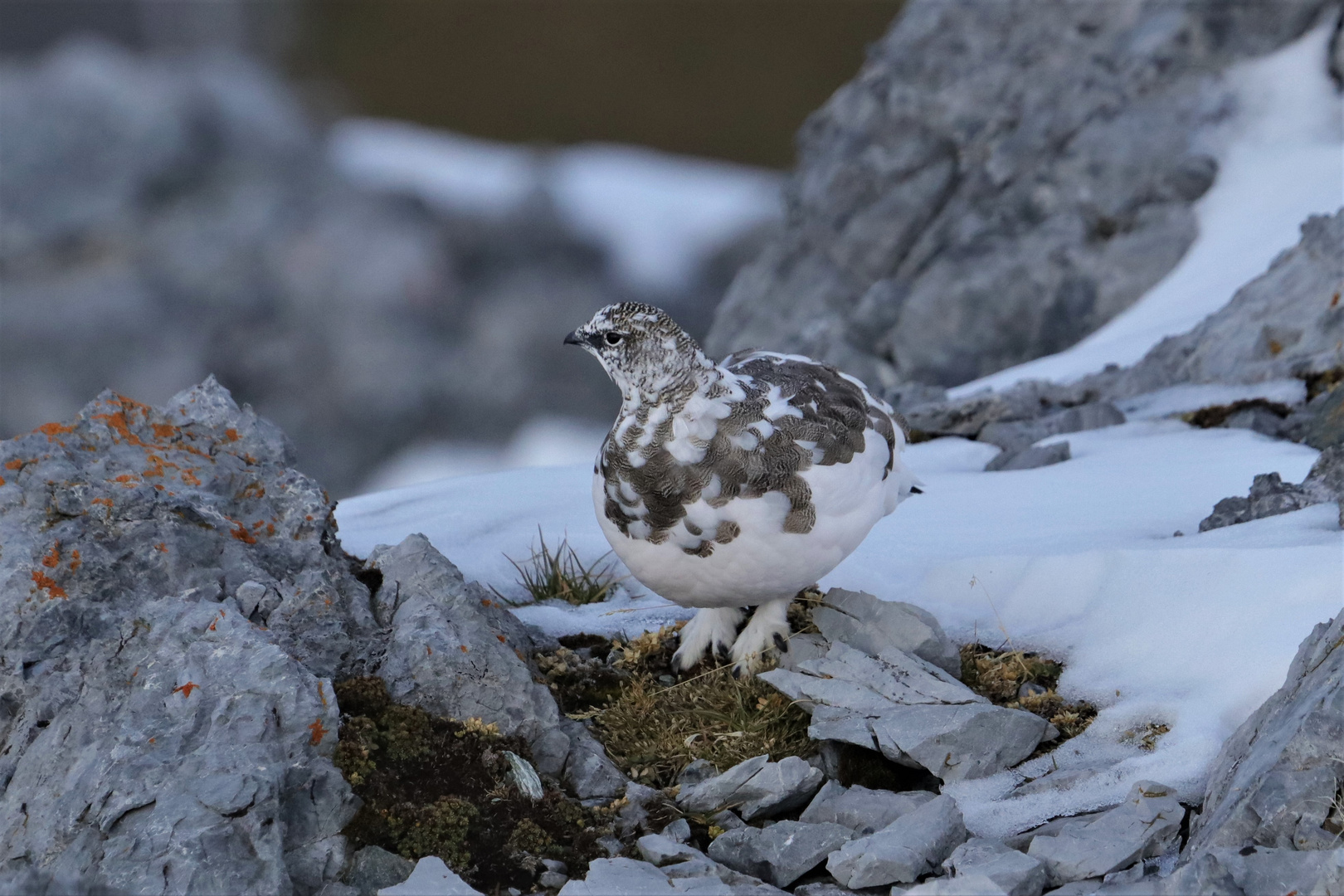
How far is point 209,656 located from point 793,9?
2345 centimetres

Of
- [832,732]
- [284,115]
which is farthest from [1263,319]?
[284,115]

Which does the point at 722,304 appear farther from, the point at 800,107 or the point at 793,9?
the point at 793,9

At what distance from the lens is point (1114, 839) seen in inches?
110

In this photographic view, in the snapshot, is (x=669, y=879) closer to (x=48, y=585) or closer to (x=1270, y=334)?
(x=48, y=585)

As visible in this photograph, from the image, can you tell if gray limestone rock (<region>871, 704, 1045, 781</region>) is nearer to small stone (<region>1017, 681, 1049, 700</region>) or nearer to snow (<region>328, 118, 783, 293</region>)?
small stone (<region>1017, 681, 1049, 700</region>)

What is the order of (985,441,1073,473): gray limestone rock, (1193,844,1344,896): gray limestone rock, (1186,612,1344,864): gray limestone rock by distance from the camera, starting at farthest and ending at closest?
(985,441,1073,473): gray limestone rock → (1186,612,1344,864): gray limestone rock → (1193,844,1344,896): gray limestone rock

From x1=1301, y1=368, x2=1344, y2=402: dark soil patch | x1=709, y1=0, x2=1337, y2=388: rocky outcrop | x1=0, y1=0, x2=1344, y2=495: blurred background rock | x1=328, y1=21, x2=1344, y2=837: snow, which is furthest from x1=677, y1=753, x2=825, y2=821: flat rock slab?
x1=0, y1=0, x2=1344, y2=495: blurred background rock

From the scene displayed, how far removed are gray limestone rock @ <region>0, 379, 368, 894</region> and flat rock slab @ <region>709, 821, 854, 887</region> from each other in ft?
3.06

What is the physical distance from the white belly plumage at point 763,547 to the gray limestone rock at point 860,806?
0.62 m

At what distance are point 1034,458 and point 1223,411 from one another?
106 centimetres

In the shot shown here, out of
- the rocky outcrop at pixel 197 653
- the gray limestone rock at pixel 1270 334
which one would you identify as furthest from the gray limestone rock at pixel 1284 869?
the gray limestone rock at pixel 1270 334

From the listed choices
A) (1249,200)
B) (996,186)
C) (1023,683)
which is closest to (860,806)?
(1023,683)

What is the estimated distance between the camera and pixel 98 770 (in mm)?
2820

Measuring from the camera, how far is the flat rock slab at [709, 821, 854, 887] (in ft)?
9.64
